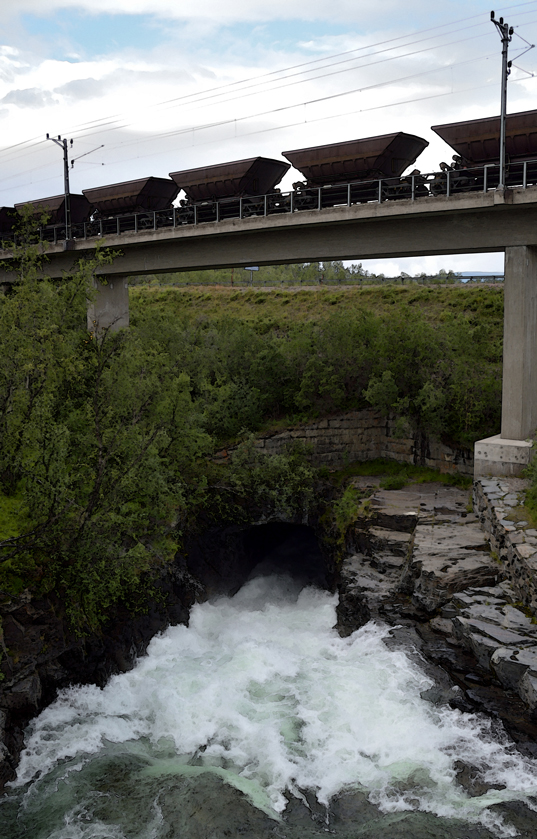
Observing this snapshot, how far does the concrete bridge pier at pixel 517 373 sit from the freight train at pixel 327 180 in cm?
286

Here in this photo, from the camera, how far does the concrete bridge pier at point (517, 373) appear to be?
22484 millimetres

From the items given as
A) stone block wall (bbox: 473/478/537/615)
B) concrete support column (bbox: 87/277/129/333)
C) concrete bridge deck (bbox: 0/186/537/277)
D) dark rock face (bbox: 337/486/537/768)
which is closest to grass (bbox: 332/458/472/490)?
dark rock face (bbox: 337/486/537/768)

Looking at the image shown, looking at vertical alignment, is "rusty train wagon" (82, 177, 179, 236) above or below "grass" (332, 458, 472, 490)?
above

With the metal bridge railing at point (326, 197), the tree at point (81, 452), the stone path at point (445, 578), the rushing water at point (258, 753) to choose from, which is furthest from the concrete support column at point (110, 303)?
the rushing water at point (258, 753)

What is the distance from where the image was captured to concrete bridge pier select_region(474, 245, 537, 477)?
885 inches

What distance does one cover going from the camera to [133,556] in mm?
17469

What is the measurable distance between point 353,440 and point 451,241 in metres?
10.3

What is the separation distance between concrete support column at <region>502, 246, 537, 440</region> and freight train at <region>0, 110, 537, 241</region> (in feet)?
8.41

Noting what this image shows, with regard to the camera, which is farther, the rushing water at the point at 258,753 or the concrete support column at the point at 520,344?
the concrete support column at the point at 520,344

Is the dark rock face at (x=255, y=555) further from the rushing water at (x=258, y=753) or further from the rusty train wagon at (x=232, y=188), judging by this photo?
the rusty train wagon at (x=232, y=188)

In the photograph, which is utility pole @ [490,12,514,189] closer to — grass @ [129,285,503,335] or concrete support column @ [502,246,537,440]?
concrete support column @ [502,246,537,440]

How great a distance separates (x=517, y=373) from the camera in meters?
22.9

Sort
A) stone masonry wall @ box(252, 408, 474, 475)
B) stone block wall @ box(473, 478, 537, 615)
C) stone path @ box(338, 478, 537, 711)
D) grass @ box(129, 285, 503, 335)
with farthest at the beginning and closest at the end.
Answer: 1. grass @ box(129, 285, 503, 335)
2. stone masonry wall @ box(252, 408, 474, 475)
3. stone block wall @ box(473, 478, 537, 615)
4. stone path @ box(338, 478, 537, 711)

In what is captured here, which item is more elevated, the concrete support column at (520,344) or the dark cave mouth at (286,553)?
the concrete support column at (520,344)
